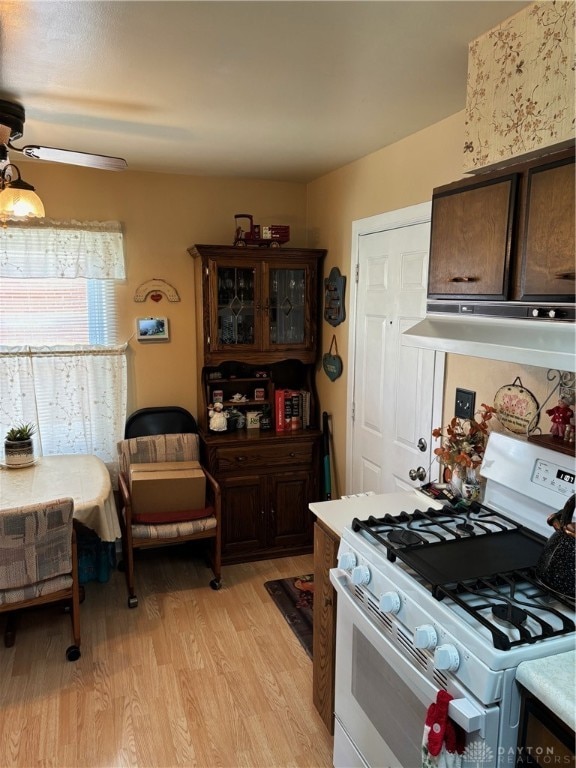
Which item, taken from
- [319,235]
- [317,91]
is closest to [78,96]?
[317,91]

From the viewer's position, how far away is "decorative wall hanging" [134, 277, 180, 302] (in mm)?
3633

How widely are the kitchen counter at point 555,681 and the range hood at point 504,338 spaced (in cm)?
67

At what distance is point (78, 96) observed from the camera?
2.17 m

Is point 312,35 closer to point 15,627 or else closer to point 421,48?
point 421,48

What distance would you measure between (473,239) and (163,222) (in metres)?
2.48

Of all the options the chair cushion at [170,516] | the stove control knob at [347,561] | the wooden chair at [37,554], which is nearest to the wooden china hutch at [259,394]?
the chair cushion at [170,516]

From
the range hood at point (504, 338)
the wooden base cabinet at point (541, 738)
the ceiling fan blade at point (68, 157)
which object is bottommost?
the wooden base cabinet at point (541, 738)

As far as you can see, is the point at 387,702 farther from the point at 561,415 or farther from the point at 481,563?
the point at 561,415

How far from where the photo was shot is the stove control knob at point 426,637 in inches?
53.6

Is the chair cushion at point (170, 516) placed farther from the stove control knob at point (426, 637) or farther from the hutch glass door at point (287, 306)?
the stove control knob at point (426, 637)

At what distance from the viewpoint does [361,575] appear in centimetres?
169

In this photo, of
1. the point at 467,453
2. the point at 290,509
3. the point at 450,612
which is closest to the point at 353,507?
the point at 467,453

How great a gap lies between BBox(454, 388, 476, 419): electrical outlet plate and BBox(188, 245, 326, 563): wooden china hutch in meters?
1.37

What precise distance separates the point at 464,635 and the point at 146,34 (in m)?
1.87
